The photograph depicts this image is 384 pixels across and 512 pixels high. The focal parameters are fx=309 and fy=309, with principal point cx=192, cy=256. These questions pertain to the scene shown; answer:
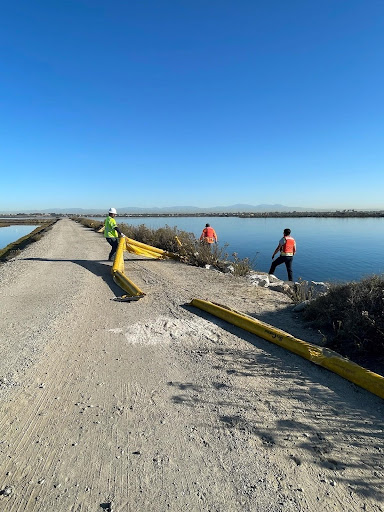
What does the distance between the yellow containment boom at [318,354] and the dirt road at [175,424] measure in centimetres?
10

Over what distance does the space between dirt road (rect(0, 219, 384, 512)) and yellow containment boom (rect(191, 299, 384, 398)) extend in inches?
3.9

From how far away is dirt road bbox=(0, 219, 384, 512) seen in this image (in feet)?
7.33

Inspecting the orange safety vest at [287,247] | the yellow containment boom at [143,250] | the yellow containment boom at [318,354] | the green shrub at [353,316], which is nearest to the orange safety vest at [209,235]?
the yellow containment boom at [143,250]

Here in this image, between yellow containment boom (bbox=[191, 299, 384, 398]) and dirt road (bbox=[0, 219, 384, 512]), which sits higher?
yellow containment boom (bbox=[191, 299, 384, 398])

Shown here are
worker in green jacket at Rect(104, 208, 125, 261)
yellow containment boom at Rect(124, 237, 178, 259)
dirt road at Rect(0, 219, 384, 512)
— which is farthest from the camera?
yellow containment boom at Rect(124, 237, 178, 259)

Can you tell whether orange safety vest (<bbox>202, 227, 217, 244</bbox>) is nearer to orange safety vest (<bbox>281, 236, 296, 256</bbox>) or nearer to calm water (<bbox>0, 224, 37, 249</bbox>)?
orange safety vest (<bbox>281, 236, 296, 256</bbox>)

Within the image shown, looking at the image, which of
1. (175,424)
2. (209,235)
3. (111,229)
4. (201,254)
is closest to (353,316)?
(175,424)

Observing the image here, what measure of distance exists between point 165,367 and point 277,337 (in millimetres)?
1770

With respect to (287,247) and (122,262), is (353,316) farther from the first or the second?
(122,262)

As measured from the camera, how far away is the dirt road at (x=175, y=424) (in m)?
2.23

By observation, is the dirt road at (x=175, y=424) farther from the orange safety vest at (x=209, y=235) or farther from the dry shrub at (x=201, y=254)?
the orange safety vest at (x=209, y=235)

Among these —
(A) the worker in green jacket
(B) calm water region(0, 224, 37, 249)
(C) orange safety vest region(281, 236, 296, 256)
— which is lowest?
(B) calm water region(0, 224, 37, 249)

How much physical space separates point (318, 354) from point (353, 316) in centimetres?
122

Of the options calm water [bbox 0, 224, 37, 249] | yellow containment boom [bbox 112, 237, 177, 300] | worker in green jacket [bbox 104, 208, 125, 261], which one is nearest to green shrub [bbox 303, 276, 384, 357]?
yellow containment boom [bbox 112, 237, 177, 300]
